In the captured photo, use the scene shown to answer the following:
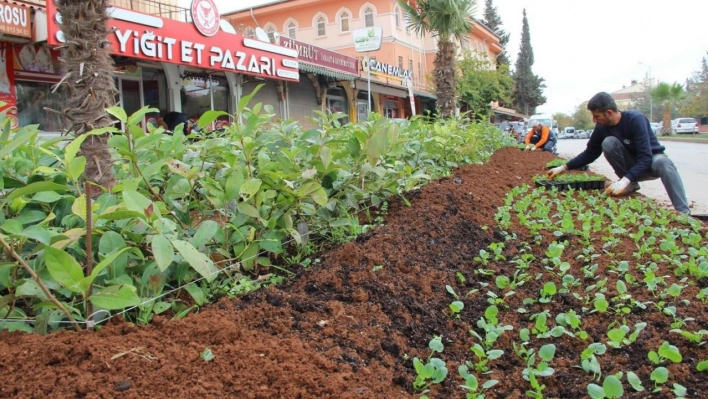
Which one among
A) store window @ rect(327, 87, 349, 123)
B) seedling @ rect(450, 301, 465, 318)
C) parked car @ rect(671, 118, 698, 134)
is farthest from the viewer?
parked car @ rect(671, 118, 698, 134)

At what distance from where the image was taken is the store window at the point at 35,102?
10.1 metres

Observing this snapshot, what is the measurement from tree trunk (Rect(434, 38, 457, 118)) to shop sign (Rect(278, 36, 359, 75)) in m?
4.58

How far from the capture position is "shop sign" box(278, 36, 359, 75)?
1628 cm

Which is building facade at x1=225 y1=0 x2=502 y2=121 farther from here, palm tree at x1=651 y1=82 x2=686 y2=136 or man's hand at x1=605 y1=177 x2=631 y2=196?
palm tree at x1=651 y1=82 x2=686 y2=136

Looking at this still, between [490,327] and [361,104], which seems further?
[361,104]

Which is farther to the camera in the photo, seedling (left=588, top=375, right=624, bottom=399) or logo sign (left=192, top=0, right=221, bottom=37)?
logo sign (left=192, top=0, right=221, bottom=37)

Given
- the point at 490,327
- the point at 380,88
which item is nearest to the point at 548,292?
the point at 490,327

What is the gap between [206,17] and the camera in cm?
1178

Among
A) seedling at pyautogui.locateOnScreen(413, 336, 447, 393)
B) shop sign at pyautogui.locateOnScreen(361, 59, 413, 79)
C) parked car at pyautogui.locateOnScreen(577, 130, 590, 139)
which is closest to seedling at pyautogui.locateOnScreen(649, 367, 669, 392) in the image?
seedling at pyautogui.locateOnScreen(413, 336, 447, 393)

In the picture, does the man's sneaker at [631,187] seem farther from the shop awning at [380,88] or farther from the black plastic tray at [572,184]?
the shop awning at [380,88]

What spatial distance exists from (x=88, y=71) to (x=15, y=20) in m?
7.47

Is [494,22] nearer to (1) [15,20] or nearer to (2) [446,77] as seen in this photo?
(2) [446,77]

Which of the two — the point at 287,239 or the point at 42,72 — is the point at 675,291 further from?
the point at 42,72

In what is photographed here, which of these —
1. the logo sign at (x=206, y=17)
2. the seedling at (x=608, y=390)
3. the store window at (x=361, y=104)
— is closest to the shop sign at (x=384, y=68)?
the store window at (x=361, y=104)
